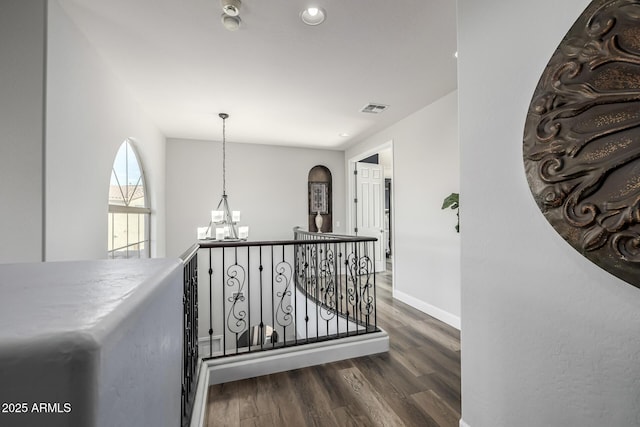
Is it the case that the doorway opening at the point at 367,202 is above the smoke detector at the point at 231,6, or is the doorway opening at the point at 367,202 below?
below

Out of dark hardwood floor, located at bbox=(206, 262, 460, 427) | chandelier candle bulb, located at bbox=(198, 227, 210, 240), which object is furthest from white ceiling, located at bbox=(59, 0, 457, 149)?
dark hardwood floor, located at bbox=(206, 262, 460, 427)

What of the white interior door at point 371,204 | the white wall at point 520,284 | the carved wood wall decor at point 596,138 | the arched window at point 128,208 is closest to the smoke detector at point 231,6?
the white wall at point 520,284

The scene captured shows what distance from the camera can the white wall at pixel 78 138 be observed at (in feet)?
5.86

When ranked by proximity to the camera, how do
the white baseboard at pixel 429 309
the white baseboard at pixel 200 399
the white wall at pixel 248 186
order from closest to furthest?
the white baseboard at pixel 200 399, the white baseboard at pixel 429 309, the white wall at pixel 248 186

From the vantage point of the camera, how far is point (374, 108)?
11.9 ft

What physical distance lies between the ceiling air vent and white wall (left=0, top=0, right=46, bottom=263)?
2958mm

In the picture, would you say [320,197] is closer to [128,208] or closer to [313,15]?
[128,208]

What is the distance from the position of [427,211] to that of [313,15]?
100 inches

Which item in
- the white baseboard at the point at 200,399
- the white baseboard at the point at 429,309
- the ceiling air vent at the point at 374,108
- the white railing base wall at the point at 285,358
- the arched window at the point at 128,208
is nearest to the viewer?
the white baseboard at the point at 200,399

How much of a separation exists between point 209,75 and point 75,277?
9.35 feet

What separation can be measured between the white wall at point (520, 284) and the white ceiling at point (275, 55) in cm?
75

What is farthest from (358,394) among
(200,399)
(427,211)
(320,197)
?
(320,197)

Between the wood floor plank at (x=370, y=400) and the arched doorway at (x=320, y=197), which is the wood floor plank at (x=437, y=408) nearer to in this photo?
the wood floor plank at (x=370, y=400)

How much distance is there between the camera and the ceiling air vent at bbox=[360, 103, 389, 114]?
3.52 meters
